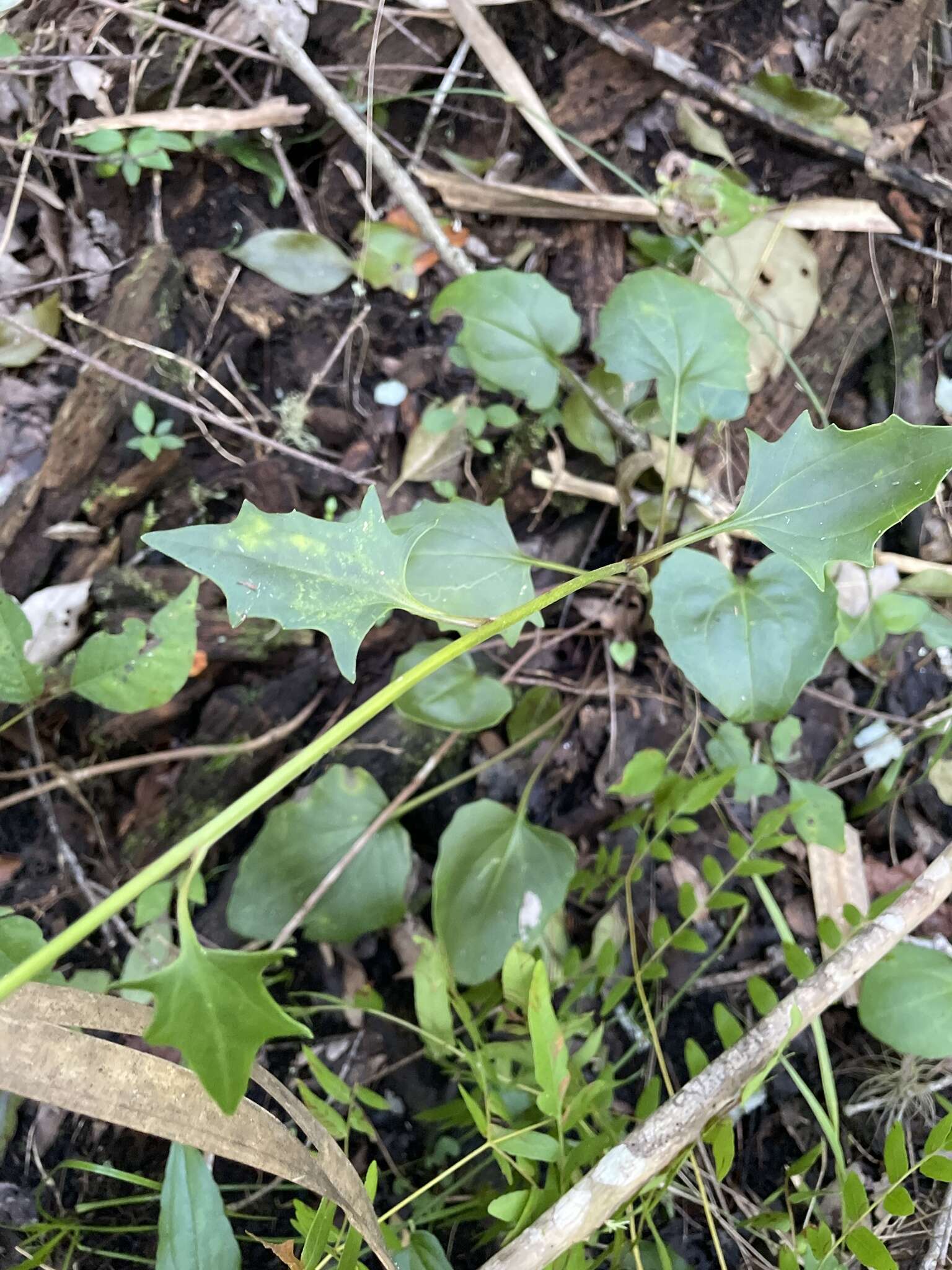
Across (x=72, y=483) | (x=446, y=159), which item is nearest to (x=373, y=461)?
(x=72, y=483)

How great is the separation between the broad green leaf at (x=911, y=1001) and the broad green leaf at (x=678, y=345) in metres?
0.89

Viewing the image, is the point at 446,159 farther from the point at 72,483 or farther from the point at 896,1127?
the point at 896,1127

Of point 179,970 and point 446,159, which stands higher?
point 446,159

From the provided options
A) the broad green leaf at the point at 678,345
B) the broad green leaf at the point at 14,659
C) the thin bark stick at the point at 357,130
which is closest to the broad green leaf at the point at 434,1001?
the broad green leaf at the point at 14,659

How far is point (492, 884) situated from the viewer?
131 cm

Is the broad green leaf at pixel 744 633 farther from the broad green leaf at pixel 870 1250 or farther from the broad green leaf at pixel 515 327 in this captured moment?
the broad green leaf at pixel 870 1250

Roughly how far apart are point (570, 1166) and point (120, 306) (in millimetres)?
1588

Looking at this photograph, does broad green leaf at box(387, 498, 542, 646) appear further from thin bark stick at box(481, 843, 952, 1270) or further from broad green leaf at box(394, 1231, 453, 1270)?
broad green leaf at box(394, 1231, 453, 1270)

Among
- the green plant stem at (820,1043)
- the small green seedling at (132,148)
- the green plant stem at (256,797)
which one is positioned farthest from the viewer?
the small green seedling at (132,148)

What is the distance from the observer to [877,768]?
151 cm

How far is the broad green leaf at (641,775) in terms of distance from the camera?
128 cm

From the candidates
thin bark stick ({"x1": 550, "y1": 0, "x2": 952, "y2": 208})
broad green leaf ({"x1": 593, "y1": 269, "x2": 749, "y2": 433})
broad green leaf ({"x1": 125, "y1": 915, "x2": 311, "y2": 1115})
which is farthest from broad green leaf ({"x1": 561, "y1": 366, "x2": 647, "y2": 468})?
broad green leaf ({"x1": 125, "y1": 915, "x2": 311, "y2": 1115})

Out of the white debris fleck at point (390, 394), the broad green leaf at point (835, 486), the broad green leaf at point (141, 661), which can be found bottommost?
the broad green leaf at point (141, 661)

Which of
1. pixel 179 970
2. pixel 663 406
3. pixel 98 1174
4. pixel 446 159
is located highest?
pixel 446 159
